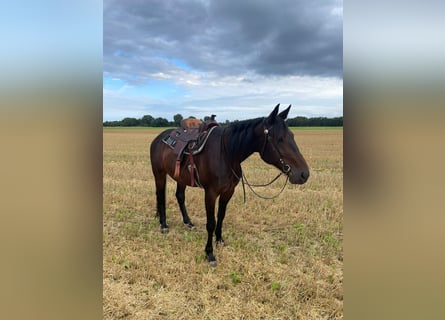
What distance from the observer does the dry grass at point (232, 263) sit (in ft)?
10.4

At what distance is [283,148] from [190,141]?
1910 millimetres

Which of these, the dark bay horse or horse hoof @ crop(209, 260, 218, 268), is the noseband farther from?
horse hoof @ crop(209, 260, 218, 268)

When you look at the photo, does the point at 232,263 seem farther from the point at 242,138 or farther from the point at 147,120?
the point at 147,120

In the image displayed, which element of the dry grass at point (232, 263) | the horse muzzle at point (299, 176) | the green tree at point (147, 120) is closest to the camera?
the dry grass at point (232, 263)

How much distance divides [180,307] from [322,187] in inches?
266

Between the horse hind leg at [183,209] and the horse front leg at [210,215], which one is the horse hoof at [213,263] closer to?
the horse front leg at [210,215]

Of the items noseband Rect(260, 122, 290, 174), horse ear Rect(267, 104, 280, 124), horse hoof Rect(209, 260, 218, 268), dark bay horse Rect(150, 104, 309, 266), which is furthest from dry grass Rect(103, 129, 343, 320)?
horse ear Rect(267, 104, 280, 124)

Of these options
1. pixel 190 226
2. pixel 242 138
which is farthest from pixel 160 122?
pixel 242 138

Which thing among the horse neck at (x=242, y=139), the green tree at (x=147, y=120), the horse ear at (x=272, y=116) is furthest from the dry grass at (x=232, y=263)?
the green tree at (x=147, y=120)

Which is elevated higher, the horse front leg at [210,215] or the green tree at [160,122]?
the green tree at [160,122]

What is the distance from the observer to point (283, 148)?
379 cm

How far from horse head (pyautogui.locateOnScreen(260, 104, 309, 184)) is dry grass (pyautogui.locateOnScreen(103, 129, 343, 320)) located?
1.41 metres
